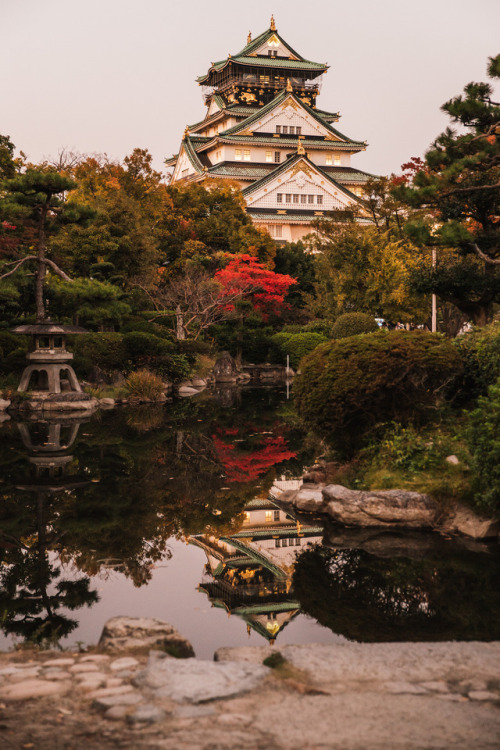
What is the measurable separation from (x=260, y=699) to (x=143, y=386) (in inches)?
829

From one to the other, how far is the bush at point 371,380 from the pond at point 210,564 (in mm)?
1510

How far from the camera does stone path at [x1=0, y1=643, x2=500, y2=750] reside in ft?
13.2

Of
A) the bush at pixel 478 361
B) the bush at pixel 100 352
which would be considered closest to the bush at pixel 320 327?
the bush at pixel 100 352

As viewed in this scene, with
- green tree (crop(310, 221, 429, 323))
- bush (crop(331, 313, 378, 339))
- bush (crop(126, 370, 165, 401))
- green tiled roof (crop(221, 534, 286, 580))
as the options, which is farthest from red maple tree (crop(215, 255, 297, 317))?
green tiled roof (crop(221, 534, 286, 580))

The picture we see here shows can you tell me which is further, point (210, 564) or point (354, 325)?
point (354, 325)

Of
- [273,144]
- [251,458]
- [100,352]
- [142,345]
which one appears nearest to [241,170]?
[273,144]

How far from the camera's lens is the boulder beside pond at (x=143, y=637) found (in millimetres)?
5367

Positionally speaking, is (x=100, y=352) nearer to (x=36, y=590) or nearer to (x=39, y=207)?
(x=39, y=207)

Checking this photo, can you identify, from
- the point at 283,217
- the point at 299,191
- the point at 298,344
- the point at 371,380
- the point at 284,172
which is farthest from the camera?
the point at 299,191

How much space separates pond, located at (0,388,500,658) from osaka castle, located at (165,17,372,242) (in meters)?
37.5

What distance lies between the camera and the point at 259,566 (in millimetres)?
7930

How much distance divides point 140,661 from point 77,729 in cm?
95

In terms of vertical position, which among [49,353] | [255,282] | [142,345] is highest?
[255,282]

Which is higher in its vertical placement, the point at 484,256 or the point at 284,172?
the point at 284,172
